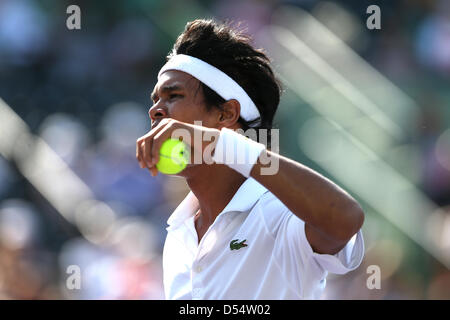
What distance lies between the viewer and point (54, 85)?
713 centimetres

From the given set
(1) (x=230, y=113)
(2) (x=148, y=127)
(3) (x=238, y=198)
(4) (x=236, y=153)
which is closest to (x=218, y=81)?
(1) (x=230, y=113)

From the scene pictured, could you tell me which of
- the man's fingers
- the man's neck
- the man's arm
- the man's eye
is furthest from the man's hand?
the man's eye

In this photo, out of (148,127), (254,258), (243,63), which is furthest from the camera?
(148,127)

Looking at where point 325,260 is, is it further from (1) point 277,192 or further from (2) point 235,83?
(2) point 235,83

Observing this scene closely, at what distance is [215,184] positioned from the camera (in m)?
2.92

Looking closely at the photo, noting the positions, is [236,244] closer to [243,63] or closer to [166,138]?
[166,138]

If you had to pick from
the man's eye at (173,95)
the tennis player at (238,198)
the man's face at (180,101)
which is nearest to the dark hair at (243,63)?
the tennis player at (238,198)

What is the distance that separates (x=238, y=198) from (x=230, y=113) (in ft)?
1.67

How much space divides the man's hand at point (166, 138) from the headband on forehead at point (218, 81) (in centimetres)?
90

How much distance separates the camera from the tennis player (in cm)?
217

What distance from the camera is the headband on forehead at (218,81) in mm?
3100

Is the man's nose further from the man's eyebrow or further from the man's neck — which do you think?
the man's neck

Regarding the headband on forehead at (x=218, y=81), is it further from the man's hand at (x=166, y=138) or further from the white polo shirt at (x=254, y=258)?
the man's hand at (x=166, y=138)
